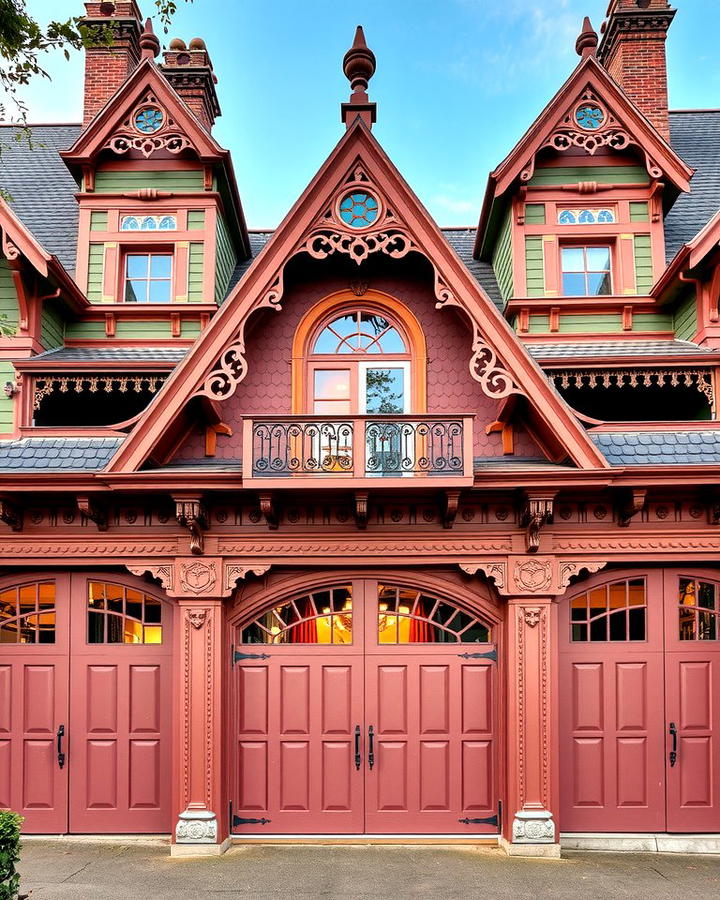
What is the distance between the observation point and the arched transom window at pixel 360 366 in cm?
1009

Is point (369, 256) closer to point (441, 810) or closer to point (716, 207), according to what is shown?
point (716, 207)

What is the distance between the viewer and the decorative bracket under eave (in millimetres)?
8883

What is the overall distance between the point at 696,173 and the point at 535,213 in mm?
3841

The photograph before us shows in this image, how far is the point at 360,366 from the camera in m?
10.2

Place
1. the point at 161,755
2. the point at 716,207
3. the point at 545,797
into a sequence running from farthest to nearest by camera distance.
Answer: the point at 716,207
the point at 161,755
the point at 545,797

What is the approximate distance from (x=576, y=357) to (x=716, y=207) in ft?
15.3

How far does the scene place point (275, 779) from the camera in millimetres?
9367

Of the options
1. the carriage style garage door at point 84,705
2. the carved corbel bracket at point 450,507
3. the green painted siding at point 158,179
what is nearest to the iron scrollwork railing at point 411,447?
the carved corbel bracket at point 450,507

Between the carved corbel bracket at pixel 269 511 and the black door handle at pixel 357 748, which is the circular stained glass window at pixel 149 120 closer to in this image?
the carved corbel bracket at pixel 269 511

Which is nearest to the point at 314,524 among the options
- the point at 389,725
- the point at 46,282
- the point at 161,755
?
the point at 389,725

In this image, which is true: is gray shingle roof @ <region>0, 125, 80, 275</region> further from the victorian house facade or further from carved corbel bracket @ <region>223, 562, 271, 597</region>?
carved corbel bracket @ <region>223, 562, 271, 597</region>

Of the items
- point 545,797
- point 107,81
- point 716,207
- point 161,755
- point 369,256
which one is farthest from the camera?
point 107,81

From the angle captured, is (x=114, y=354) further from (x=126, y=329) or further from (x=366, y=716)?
(x=366, y=716)

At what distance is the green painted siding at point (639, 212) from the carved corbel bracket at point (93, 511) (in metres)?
8.64
